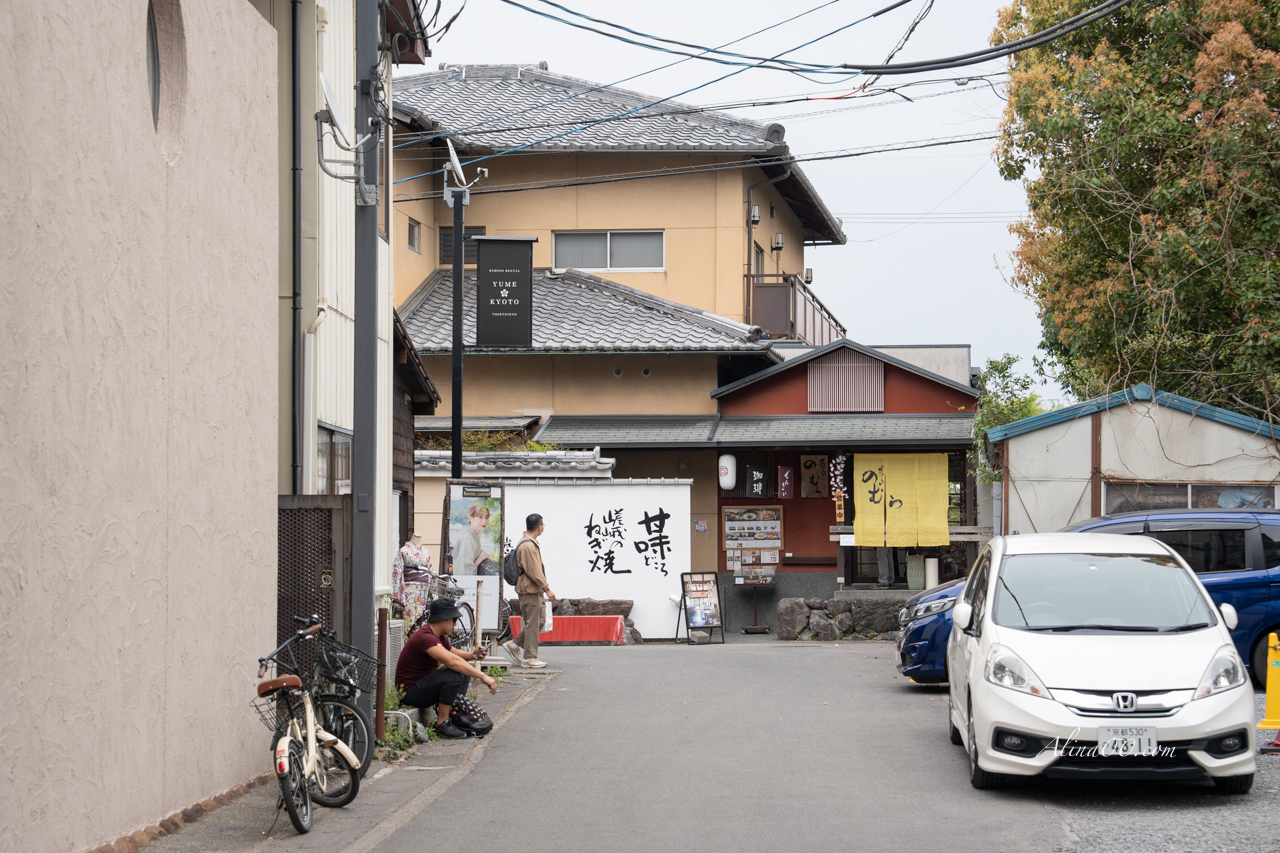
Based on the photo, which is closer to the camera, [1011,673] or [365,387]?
[1011,673]

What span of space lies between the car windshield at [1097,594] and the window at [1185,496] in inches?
323

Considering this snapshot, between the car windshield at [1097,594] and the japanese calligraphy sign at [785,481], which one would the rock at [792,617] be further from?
the car windshield at [1097,594]

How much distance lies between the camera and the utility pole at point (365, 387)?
959 centimetres

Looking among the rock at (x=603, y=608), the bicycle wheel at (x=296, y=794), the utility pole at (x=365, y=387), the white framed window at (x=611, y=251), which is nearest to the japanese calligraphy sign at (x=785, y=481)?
the rock at (x=603, y=608)

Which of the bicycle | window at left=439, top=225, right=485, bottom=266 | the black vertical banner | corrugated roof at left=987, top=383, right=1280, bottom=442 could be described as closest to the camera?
the bicycle

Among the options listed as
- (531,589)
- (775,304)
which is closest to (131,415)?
(531,589)

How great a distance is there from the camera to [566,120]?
96.9ft

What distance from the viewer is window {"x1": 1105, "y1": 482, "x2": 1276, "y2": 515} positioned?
16922 mm

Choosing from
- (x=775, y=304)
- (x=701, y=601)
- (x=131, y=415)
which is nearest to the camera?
(x=131, y=415)

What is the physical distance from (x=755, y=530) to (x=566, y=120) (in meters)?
11.0

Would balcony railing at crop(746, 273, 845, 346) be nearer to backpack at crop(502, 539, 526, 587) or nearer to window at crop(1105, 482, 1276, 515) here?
backpack at crop(502, 539, 526, 587)

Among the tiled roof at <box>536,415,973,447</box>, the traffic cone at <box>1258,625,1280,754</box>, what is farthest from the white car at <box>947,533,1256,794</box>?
the tiled roof at <box>536,415,973,447</box>

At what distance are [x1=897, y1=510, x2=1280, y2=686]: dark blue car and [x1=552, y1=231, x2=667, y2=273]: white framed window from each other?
15.7 metres

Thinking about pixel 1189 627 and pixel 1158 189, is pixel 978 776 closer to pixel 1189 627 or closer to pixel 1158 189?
pixel 1189 627
